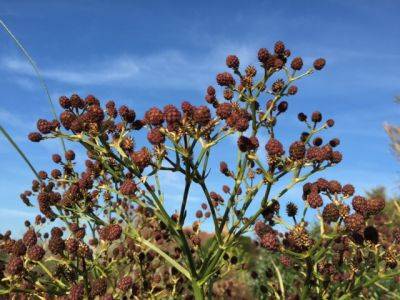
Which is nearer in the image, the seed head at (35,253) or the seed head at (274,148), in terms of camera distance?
the seed head at (274,148)

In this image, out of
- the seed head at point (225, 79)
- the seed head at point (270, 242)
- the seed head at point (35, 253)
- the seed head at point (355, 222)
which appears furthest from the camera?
the seed head at point (225, 79)

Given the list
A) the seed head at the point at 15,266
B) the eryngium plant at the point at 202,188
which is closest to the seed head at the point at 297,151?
the eryngium plant at the point at 202,188

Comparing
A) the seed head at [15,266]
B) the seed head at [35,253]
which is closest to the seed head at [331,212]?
the seed head at [35,253]

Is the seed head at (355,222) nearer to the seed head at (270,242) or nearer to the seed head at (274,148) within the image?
the seed head at (270,242)

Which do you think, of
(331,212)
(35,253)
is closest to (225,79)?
(331,212)

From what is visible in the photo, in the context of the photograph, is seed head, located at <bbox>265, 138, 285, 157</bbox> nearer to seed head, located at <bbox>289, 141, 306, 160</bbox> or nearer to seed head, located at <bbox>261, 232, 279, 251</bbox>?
seed head, located at <bbox>289, 141, 306, 160</bbox>

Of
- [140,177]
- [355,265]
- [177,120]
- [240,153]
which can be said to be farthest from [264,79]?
[355,265]

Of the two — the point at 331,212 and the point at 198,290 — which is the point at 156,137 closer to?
the point at 198,290

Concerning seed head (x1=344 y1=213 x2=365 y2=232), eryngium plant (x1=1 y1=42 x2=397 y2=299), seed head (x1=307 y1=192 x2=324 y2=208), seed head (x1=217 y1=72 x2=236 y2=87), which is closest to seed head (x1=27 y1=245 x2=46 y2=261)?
eryngium plant (x1=1 y1=42 x2=397 y2=299)

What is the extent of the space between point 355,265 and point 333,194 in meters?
0.74

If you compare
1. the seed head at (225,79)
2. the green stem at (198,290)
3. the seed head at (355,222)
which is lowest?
the green stem at (198,290)

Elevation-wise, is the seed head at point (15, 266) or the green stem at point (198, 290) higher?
the seed head at point (15, 266)

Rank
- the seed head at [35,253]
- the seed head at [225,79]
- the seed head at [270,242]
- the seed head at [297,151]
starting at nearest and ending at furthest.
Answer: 1. the seed head at [270,242]
2. the seed head at [297,151]
3. the seed head at [35,253]
4. the seed head at [225,79]

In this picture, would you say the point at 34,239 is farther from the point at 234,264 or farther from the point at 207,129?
the point at 234,264
